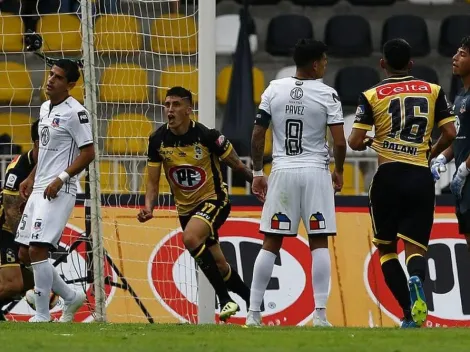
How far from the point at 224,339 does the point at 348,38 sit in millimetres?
10237

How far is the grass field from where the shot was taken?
22.6 feet

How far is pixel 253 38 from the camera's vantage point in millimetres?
17312

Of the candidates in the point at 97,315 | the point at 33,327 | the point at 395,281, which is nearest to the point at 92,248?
the point at 97,315

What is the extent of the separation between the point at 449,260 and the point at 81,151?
4.13 meters

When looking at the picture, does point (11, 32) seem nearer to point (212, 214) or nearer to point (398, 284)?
point (212, 214)

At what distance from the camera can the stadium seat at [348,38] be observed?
56.4ft

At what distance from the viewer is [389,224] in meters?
9.06

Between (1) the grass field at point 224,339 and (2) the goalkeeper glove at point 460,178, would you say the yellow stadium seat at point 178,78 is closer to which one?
(2) the goalkeeper glove at point 460,178

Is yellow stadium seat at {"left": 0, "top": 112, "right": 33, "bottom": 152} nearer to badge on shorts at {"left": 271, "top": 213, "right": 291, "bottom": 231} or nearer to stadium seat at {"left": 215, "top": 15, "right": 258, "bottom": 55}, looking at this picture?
stadium seat at {"left": 215, "top": 15, "right": 258, "bottom": 55}

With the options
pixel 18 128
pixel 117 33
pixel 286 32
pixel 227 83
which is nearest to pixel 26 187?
pixel 117 33

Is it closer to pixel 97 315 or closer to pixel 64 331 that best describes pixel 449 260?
pixel 97 315

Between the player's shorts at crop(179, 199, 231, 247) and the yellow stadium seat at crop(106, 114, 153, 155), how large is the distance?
7.37ft

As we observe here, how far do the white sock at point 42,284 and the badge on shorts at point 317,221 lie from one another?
2.13 metres

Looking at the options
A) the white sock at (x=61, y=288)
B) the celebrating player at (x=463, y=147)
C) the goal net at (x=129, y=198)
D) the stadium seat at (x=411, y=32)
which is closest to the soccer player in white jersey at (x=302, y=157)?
the celebrating player at (x=463, y=147)
